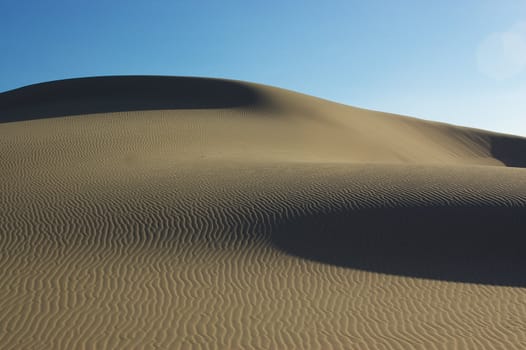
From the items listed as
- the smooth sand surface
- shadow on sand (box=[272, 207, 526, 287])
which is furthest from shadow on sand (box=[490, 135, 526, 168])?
shadow on sand (box=[272, 207, 526, 287])

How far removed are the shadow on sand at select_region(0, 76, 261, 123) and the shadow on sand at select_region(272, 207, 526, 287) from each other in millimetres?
24114

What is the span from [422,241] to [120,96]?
105 ft

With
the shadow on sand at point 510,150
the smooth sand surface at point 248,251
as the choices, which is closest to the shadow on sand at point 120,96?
the smooth sand surface at point 248,251

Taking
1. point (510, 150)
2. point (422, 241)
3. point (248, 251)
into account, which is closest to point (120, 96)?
point (248, 251)

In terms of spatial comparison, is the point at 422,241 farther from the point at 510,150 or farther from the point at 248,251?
the point at 510,150

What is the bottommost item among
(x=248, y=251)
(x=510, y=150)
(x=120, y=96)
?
(x=248, y=251)

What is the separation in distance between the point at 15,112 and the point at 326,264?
102 ft

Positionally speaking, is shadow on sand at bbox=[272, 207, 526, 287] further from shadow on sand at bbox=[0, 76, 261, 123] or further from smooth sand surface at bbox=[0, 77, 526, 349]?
shadow on sand at bbox=[0, 76, 261, 123]

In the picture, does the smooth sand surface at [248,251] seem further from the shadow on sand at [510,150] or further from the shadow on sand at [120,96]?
the shadow on sand at [510,150]

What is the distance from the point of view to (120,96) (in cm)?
3775

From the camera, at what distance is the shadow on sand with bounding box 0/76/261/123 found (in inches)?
1309

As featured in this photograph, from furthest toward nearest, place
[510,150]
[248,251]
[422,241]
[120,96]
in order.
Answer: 1. [510,150]
2. [120,96]
3. [422,241]
4. [248,251]

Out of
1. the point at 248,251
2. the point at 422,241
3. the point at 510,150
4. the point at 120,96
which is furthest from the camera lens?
the point at 510,150

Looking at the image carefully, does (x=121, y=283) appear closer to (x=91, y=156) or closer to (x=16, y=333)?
(x=16, y=333)
